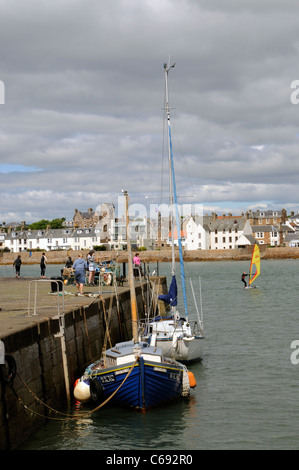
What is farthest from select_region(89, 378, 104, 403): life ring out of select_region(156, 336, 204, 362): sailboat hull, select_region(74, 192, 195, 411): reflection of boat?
select_region(156, 336, 204, 362): sailboat hull

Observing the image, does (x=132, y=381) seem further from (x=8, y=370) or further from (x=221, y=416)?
(x=8, y=370)

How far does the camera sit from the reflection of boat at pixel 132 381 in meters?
15.0

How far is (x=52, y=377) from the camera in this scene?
48.2ft

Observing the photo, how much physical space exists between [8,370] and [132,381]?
436 centimetres

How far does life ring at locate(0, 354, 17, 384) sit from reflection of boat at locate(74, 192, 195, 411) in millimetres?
4034

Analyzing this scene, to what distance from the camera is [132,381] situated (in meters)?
15.0

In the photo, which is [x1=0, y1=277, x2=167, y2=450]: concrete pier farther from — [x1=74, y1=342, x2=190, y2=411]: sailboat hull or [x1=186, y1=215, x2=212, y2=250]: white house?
[x1=186, y1=215, x2=212, y2=250]: white house

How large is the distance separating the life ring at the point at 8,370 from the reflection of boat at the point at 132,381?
403cm

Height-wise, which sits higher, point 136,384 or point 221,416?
point 136,384

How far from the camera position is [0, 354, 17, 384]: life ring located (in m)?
11.3

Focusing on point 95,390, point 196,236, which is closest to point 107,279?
point 95,390

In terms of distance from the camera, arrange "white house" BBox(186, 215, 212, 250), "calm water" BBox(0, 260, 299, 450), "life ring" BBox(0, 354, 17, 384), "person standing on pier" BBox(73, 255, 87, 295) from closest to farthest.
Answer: "life ring" BBox(0, 354, 17, 384), "calm water" BBox(0, 260, 299, 450), "person standing on pier" BBox(73, 255, 87, 295), "white house" BBox(186, 215, 212, 250)

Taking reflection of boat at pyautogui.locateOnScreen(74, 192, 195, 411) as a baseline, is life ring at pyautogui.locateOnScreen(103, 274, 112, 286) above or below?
above
